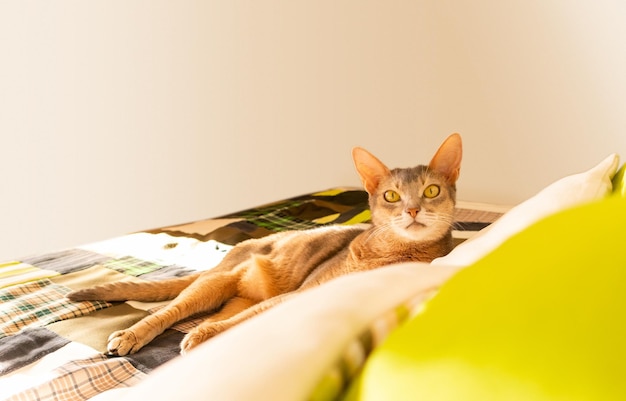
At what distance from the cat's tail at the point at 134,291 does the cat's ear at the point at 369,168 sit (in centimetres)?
55

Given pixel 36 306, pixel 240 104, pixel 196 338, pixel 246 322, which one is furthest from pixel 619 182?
pixel 240 104

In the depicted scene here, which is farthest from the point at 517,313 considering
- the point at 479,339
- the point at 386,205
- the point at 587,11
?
the point at 587,11

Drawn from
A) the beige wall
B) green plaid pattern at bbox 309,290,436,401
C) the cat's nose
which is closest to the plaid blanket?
green plaid pattern at bbox 309,290,436,401

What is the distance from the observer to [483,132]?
260 cm

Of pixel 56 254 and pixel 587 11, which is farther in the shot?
pixel 587 11

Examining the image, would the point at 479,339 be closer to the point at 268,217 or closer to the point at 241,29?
the point at 268,217

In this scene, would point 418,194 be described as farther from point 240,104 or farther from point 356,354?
point 240,104

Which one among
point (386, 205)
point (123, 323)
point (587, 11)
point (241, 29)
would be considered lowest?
point (123, 323)

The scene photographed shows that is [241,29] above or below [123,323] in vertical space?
above

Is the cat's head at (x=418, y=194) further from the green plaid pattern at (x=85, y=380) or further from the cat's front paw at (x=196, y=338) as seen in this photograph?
the green plaid pattern at (x=85, y=380)

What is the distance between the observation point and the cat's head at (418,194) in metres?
1.29

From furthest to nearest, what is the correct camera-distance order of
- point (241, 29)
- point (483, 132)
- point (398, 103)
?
point (241, 29) → point (398, 103) → point (483, 132)

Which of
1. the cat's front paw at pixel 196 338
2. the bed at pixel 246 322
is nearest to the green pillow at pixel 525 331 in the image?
the bed at pixel 246 322

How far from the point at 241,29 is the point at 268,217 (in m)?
1.48
